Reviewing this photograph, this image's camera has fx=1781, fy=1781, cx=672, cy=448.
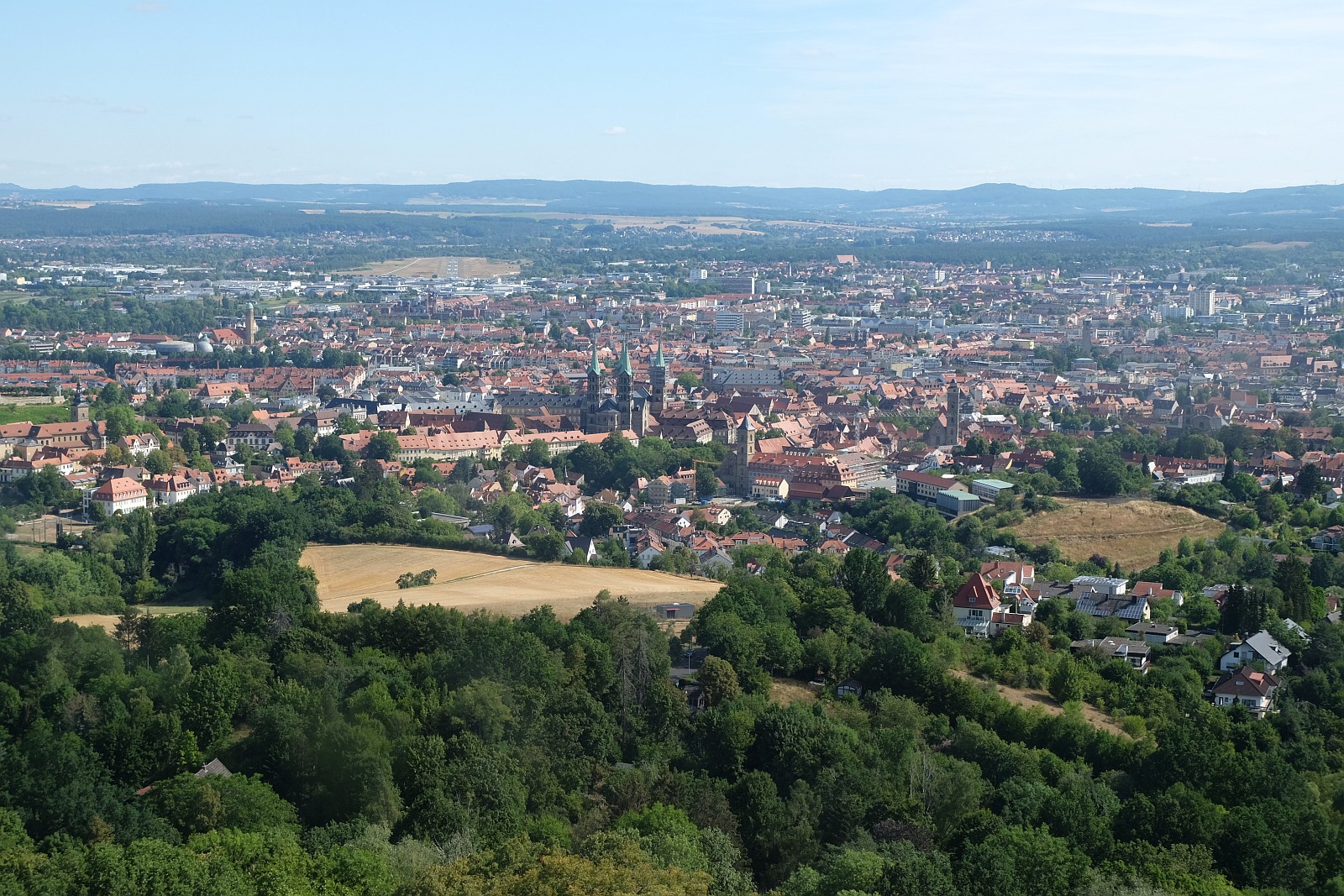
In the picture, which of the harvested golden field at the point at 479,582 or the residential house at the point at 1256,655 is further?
the harvested golden field at the point at 479,582

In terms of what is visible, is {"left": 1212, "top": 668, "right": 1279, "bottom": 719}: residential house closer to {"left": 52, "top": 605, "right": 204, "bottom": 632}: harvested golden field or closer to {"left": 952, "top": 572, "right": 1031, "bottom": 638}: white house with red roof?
{"left": 952, "top": 572, "right": 1031, "bottom": 638}: white house with red roof

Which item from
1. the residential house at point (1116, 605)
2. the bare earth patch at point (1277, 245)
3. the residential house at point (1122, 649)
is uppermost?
the residential house at point (1122, 649)

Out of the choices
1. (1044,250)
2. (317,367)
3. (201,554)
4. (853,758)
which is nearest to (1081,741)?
(853,758)

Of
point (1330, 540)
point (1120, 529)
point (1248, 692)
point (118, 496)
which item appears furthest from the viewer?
point (118, 496)

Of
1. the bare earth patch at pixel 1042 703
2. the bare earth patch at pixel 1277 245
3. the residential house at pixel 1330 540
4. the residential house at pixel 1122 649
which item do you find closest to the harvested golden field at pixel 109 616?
the bare earth patch at pixel 1042 703

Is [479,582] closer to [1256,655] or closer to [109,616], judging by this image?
[109,616]

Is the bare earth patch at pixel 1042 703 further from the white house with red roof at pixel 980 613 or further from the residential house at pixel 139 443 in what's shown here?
the residential house at pixel 139 443

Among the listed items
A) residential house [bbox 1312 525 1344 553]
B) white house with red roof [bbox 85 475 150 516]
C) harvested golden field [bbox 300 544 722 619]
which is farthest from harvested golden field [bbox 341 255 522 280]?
residential house [bbox 1312 525 1344 553]

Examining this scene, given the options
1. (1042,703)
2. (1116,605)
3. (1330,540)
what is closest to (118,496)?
(1116,605)
